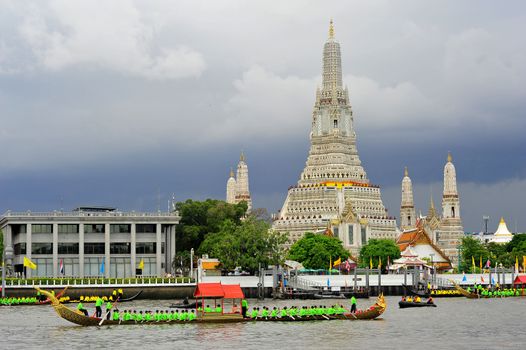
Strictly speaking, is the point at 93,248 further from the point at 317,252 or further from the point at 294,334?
the point at 294,334

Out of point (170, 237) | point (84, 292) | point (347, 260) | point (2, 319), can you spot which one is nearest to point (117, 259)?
point (170, 237)

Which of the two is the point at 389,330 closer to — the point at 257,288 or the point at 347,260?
the point at 257,288

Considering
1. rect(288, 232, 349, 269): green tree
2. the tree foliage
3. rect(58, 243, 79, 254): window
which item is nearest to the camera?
the tree foliage

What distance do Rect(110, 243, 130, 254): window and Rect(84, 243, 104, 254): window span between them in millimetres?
1512

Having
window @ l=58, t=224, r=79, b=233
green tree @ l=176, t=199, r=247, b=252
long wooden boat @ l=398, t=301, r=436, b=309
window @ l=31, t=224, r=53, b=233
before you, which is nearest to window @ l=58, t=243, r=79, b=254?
window @ l=58, t=224, r=79, b=233

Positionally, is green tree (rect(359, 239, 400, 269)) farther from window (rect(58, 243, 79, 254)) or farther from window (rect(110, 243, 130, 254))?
window (rect(58, 243, 79, 254))

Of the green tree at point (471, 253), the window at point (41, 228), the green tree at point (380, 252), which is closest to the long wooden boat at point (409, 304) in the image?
the green tree at point (380, 252)

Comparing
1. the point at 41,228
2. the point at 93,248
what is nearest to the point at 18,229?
the point at 41,228

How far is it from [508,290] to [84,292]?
5460cm

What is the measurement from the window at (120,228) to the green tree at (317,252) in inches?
1099

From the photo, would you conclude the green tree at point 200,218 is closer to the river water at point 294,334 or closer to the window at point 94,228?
the window at point 94,228

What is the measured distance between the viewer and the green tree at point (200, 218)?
172375mm

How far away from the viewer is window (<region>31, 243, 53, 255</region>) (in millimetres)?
149500

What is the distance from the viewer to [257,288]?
13575 centimetres
